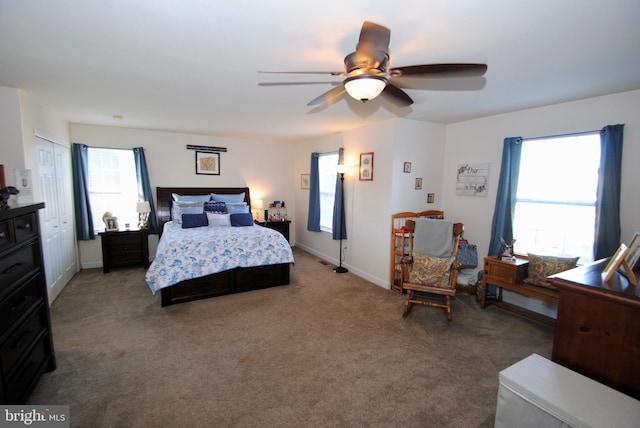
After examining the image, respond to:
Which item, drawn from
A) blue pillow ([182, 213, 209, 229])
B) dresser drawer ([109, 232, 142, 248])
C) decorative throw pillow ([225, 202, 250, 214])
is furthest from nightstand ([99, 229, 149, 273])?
decorative throw pillow ([225, 202, 250, 214])

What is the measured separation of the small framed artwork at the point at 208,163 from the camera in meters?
5.47

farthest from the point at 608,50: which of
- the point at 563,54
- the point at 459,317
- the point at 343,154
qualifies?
the point at 343,154

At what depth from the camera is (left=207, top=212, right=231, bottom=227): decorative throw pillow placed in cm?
465

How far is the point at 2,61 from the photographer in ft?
7.16

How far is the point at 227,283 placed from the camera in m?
3.80

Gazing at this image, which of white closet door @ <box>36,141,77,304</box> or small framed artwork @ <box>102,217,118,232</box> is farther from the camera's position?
small framed artwork @ <box>102,217,118,232</box>

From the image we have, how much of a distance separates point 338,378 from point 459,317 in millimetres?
1758

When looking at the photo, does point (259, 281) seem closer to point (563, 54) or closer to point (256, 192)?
point (256, 192)

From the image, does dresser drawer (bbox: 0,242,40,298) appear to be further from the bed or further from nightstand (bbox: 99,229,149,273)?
nightstand (bbox: 99,229,149,273)

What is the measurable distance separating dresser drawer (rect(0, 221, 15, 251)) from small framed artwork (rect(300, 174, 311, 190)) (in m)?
4.57

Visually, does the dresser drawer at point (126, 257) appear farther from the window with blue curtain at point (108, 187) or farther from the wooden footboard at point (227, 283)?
the wooden footboard at point (227, 283)

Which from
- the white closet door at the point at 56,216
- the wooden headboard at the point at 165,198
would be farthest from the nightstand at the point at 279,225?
the white closet door at the point at 56,216

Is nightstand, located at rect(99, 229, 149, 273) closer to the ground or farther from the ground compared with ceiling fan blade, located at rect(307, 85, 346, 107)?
closer to the ground

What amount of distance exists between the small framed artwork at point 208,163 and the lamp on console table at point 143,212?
1124 mm
